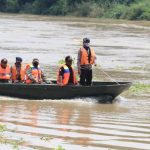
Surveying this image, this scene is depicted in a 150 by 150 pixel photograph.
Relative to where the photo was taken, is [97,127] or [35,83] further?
[35,83]

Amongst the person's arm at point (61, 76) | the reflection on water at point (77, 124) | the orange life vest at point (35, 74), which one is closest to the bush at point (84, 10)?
the orange life vest at point (35, 74)

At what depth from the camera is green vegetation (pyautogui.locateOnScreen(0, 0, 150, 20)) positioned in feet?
212

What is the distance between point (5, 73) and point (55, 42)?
2106 centimetres

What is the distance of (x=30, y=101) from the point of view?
49.1ft

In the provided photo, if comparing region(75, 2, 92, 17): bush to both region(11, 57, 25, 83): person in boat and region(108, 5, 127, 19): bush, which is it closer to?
region(108, 5, 127, 19): bush

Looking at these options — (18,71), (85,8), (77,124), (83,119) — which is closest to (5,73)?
(18,71)

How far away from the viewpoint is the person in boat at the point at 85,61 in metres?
15.2

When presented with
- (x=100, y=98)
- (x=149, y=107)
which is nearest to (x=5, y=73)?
(x=100, y=98)

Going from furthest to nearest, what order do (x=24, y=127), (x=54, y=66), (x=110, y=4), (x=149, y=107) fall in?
(x=110, y=4) → (x=54, y=66) → (x=149, y=107) → (x=24, y=127)

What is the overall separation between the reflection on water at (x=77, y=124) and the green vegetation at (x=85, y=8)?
163 feet

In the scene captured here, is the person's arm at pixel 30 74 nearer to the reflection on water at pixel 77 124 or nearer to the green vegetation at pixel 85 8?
the reflection on water at pixel 77 124

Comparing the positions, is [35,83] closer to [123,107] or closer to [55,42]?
[123,107]

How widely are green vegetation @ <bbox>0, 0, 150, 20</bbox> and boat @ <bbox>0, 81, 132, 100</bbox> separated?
48.5 meters

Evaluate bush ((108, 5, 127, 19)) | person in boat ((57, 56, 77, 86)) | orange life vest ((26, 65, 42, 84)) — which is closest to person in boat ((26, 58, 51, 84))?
orange life vest ((26, 65, 42, 84))
